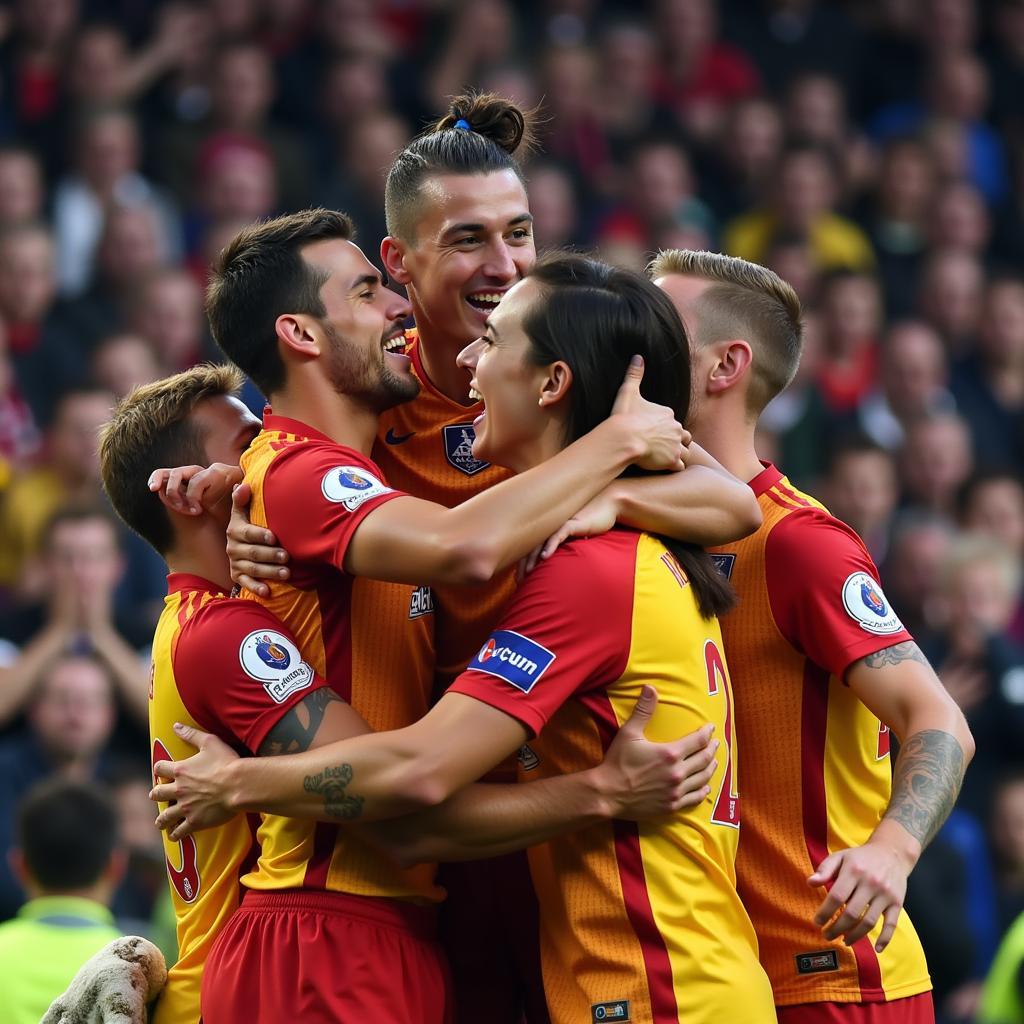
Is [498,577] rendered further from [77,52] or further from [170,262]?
[77,52]

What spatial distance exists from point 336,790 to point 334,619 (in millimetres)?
451

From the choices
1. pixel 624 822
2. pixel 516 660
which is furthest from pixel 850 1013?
pixel 516 660

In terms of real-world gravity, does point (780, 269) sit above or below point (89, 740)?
above

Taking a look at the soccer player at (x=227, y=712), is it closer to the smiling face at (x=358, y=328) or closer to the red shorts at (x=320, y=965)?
the red shorts at (x=320, y=965)

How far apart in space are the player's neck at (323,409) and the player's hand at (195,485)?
189mm

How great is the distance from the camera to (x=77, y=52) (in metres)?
10.8

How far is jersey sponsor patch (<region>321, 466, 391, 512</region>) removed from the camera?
3781 millimetres

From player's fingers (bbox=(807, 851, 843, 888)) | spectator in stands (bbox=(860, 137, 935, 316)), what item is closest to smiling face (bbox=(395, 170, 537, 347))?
player's fingers (bbox=(807, 851, 843, 888))

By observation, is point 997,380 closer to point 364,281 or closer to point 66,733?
point 66,733

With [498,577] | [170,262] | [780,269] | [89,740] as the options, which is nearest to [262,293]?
[498,577]

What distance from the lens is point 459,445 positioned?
450 cm

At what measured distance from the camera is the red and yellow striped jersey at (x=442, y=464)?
425cm

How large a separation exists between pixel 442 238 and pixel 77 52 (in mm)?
6823

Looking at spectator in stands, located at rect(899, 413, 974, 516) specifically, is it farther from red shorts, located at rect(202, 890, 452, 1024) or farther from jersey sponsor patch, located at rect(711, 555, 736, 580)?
red shorts, located at rect(202, 890, 452, 1024)
